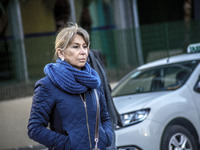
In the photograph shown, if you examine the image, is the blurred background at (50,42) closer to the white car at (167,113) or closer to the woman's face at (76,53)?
the white car at (167,113)

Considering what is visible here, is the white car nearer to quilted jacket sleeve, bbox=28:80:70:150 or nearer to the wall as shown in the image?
quilted jacket sleeve, bbox=28:80:70:150

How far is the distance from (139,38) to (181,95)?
18.9ft

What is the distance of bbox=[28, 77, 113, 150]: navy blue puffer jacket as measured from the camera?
231 centimetres

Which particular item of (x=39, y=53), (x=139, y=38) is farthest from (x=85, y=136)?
(x=139, y=38)

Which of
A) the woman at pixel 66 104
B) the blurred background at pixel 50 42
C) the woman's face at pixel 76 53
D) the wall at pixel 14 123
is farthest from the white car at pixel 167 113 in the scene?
the blurred background at pixel 50 42

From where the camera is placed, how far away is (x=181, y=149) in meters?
4.69

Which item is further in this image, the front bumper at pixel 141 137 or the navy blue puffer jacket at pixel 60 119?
the front bumper at pixel 141 137

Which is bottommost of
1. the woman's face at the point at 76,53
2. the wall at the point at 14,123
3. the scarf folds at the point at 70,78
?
the wall at the point at 14,123

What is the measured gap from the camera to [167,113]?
471cm

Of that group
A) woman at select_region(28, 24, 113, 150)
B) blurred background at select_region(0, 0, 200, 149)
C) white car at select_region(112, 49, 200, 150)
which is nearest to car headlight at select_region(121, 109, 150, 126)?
white car at select_region(112, 49, 200, 150)

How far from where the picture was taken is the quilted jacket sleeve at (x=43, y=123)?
230 cm

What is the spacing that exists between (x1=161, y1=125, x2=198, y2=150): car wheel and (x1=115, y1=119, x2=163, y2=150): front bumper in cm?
12

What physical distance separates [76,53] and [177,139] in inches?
107

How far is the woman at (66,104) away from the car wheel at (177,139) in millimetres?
2308
